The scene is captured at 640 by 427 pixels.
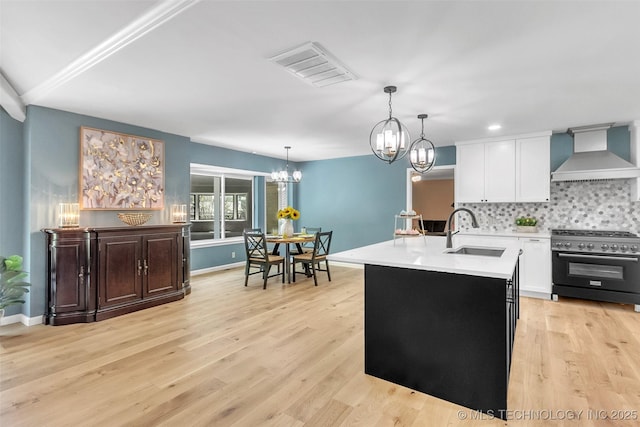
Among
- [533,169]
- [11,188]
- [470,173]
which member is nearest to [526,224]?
[533,169]

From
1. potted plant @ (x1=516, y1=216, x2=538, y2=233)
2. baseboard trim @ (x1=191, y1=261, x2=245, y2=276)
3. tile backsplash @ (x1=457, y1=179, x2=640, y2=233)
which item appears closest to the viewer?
tile backsplash @ (x1=457, y1=179, x2=640, y2=233)

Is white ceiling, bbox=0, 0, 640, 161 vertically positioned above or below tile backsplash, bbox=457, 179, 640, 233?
above

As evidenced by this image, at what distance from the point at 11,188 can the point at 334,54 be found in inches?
145

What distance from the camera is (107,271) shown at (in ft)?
11.9

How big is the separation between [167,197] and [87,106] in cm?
158

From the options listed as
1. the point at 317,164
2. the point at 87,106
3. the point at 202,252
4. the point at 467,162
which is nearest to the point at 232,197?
the point at 202,252

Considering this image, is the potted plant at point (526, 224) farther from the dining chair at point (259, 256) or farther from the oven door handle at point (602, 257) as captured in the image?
the dining chair at point (259, 256)

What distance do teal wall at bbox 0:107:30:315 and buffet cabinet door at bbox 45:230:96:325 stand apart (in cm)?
38

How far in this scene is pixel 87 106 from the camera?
11.5ft

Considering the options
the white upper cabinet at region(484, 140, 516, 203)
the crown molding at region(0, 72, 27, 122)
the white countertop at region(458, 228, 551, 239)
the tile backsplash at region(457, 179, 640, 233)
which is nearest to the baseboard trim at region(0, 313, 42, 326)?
the crown molding at region(0, 72, 27, 122)

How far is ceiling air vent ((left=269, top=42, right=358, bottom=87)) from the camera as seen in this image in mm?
2282

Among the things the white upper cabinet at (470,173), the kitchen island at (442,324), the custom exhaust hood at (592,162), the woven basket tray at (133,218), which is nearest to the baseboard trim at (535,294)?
the white upper cabinet at (470,173)

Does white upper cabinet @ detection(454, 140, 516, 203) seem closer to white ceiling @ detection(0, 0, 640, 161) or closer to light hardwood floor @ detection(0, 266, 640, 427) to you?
white ceiling @ detection(0, 0, 640, 161)

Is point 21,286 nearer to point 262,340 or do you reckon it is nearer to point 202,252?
point 262,340
